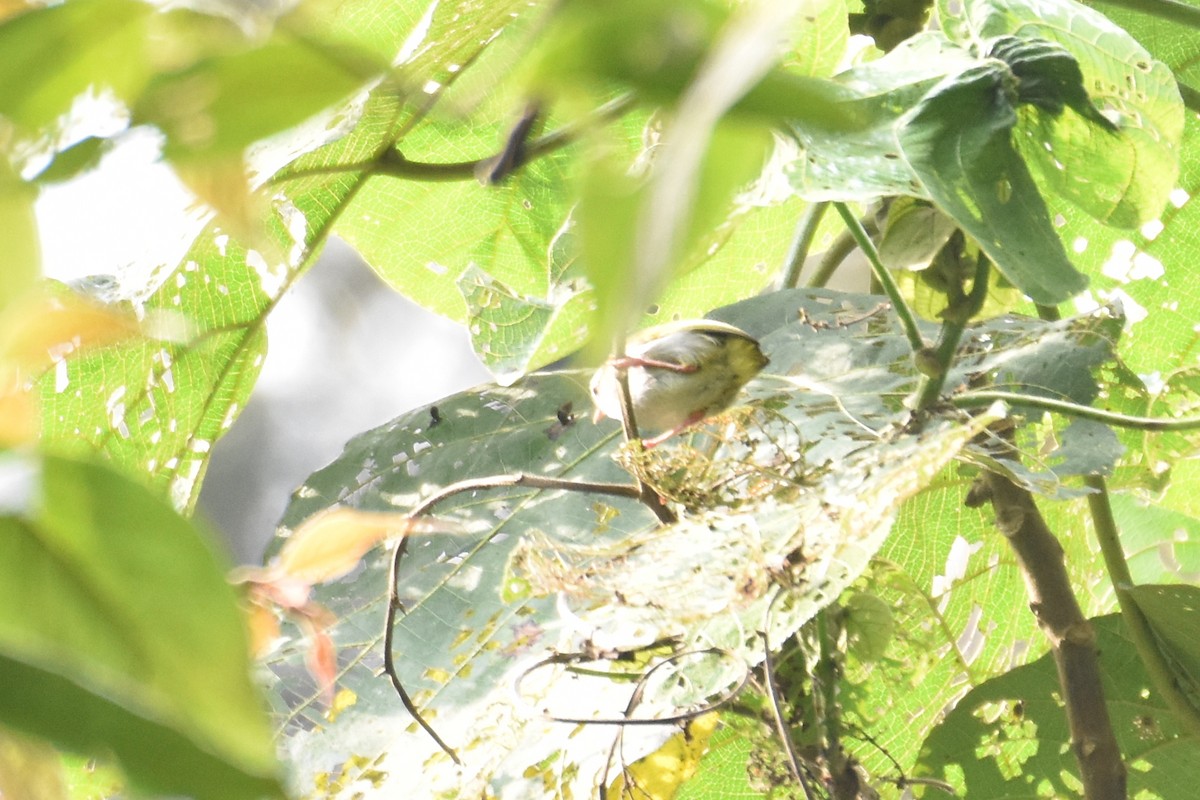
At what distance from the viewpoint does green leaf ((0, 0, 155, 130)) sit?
0.31 ft

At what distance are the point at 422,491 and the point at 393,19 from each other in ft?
0.99

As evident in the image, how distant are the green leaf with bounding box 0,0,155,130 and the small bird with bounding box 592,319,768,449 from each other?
418mm

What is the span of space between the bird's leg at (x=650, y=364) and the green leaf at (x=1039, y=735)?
30 centimetres

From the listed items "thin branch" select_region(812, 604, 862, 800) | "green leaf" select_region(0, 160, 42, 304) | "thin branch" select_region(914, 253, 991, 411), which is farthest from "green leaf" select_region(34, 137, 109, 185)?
"thin branch" select_region(812, 604, 862, 800)

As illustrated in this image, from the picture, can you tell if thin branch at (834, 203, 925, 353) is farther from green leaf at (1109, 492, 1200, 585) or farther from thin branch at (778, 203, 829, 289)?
green leaf at (1109, 492, 1200, 585)

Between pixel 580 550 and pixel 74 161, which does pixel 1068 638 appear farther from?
pixel 74 161

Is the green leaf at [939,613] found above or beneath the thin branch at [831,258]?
beneath

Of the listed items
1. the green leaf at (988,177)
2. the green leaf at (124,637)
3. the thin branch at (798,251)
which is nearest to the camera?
the green leaf at (124,637)

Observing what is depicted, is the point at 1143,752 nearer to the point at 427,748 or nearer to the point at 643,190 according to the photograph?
the point at 427,748

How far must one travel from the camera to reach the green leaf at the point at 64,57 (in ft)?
0.31

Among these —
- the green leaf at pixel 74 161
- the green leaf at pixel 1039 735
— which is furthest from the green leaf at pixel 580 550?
the green leaf at pixel 74 161

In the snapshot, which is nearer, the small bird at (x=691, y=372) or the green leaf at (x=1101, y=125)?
the green leaf at (x=1101, y=125)

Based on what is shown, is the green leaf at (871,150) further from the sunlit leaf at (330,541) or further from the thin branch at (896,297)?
the sunlit leaf at (330,541)

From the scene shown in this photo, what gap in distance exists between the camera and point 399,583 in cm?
66
